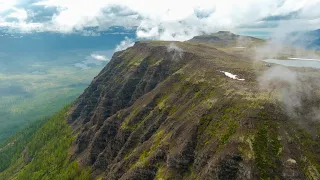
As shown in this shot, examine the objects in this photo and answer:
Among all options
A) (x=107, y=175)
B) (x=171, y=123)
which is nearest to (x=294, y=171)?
(x=171, y=123)

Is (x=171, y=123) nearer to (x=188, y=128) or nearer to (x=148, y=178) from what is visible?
(x=188, y=128)

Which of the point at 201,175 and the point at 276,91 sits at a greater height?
the point at 276,91

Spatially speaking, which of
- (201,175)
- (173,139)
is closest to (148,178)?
(173,139)

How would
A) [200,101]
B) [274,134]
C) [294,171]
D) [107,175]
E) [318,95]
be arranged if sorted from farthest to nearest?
[107,175]
[200,101]
[318,95]
[274,134]
[294,171]

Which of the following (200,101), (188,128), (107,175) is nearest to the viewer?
(188,128)

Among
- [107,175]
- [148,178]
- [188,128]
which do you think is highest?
[188,128]

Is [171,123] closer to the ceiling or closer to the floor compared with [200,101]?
closer to the floor

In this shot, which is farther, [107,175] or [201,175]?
[107,175]

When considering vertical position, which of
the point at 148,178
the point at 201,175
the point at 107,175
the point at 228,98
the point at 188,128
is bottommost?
the point at 107,175

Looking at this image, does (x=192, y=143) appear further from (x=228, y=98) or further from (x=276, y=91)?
(x=276, y=91)
